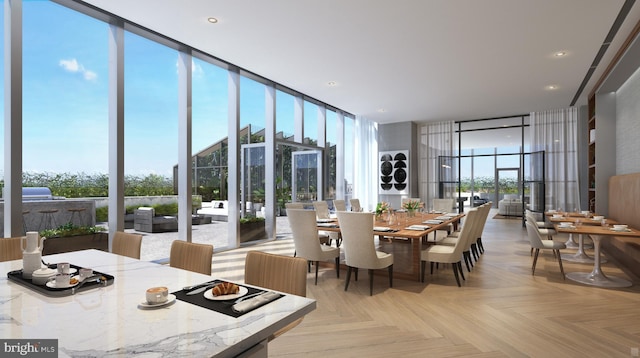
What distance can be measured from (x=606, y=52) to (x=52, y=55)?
23.1ft

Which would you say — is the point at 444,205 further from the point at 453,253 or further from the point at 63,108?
the point at 63,108

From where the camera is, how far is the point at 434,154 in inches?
390

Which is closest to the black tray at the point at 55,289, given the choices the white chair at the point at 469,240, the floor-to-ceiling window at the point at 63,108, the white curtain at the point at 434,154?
the floor-to-ceiling window at the point at 63,108

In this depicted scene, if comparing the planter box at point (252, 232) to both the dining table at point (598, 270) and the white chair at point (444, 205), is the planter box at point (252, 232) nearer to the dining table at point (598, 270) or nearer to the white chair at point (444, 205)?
the white chair at point (444, 205)

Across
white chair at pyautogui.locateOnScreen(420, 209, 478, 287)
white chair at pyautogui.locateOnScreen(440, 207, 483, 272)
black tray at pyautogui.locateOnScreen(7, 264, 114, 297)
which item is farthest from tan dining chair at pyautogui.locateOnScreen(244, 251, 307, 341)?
white chair at pyautogui.locateOnScreen(440, 207, 483, 272)

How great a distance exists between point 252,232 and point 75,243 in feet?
9.64

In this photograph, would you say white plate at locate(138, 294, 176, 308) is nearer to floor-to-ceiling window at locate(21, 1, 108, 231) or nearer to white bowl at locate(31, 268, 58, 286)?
white bowl at locate(31, 268, 58, 286)

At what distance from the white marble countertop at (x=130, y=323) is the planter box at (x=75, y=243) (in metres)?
2.52

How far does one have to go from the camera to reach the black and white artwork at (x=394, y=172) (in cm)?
966

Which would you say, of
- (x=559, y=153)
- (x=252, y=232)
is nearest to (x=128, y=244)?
(x=252, y=232)

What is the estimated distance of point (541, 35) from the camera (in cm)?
427

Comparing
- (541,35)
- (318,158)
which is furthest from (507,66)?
(318,158)

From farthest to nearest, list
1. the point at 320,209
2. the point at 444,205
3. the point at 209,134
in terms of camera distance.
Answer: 1. the point at 444,205
2. the point at 320,209
3. the point at 209,134

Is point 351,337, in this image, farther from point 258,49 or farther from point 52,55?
point 52,55
